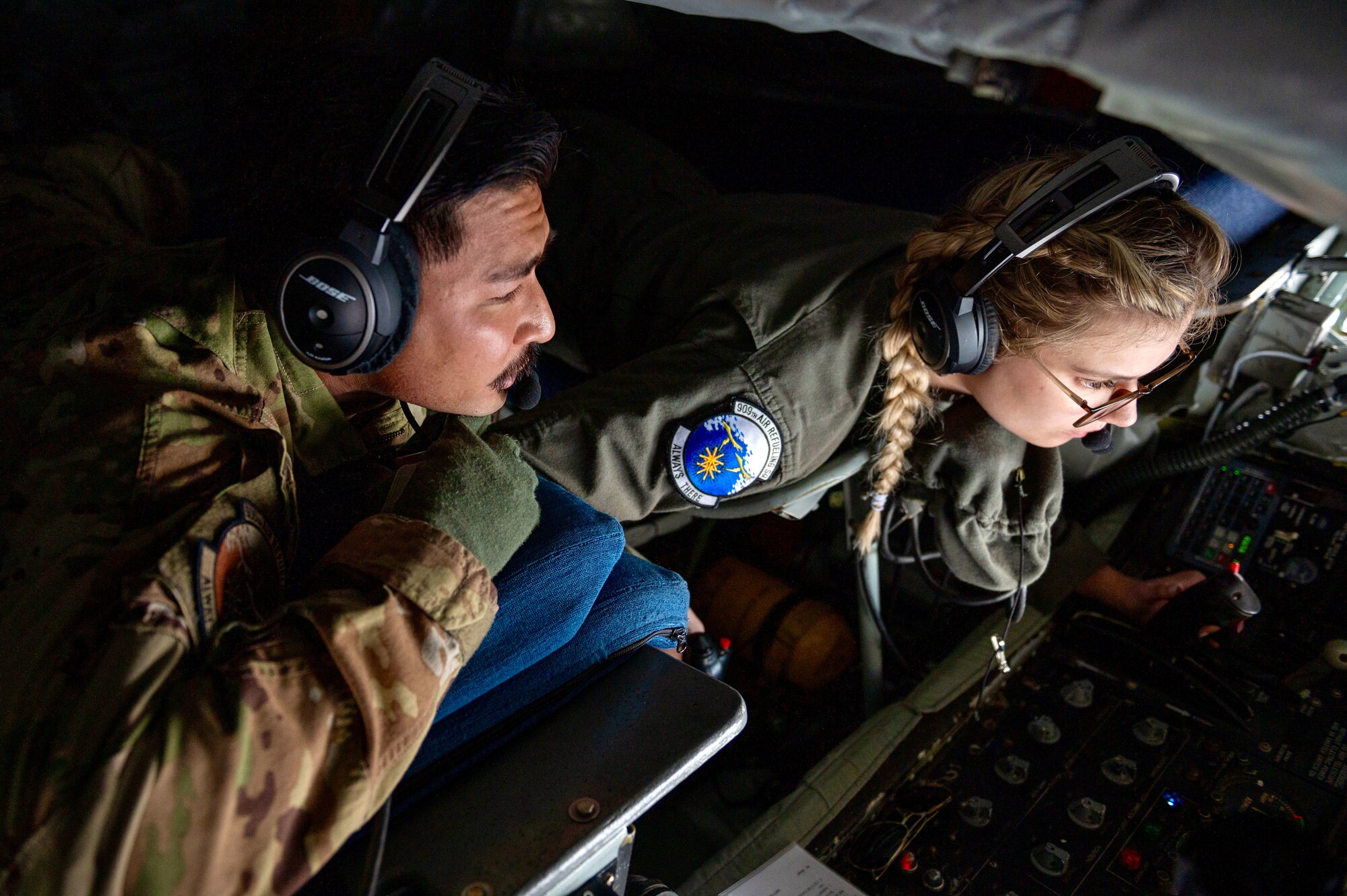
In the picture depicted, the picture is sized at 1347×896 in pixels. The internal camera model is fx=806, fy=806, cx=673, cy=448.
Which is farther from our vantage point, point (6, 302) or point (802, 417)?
point (802, 417)

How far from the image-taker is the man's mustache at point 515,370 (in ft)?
3.40

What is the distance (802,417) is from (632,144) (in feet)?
2.75

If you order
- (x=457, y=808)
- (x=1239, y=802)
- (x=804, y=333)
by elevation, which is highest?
(x=804, y=333)

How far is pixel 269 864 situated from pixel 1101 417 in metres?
1.16

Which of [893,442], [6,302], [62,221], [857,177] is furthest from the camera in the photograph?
[857,177]

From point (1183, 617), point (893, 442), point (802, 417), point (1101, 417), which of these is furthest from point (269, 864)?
point (1183, 617)

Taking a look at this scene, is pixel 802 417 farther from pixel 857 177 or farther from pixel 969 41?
pixel 857 177

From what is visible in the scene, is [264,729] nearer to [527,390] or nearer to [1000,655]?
[527,390]

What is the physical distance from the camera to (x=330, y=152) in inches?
32.6

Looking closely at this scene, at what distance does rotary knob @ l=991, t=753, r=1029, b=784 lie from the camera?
1.20m

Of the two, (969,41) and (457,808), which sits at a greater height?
(969,41)

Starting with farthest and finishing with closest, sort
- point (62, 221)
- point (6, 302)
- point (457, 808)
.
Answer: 1. point (62, 221)
2. point (6, 302)
3. point (457, 808)

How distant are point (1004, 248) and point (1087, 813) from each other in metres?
0.79

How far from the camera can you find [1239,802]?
1.13 m
